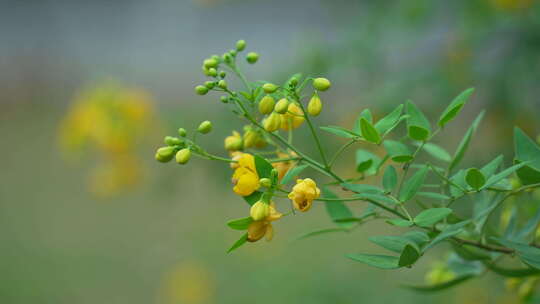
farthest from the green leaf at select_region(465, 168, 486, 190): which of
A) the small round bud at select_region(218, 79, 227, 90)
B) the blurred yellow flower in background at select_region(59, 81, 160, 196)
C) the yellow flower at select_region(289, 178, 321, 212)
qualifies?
the blurred yellow flower in background at select_region(59, 81, 160, 196)

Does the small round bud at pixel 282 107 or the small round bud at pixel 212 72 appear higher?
the small round bud at pixel 212 72

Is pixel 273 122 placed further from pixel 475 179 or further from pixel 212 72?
pixel 475 179

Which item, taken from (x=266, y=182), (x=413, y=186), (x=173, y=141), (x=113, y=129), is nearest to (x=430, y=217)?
(x=413, y=186)

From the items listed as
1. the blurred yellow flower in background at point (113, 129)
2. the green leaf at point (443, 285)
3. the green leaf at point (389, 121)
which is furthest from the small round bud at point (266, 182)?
the blurred yellow flower in background at point (113, 129)

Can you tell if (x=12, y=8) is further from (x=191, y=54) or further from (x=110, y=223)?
(x=110, y=223)

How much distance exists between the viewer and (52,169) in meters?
4.53

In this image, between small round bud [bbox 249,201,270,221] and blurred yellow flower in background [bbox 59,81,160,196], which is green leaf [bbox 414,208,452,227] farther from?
blurred yellow flower in background [bbox 59,81,160,196]

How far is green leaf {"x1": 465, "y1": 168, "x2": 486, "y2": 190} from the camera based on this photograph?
508 millimetres

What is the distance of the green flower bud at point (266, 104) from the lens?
562 mm

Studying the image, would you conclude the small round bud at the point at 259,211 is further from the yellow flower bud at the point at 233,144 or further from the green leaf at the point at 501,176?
the green leaf at the point at 501,176

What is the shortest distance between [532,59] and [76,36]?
5.14 m

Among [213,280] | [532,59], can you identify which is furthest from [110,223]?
[532,59]

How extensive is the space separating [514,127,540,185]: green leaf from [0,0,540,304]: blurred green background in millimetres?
281

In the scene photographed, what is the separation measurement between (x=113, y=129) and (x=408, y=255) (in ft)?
4.23
